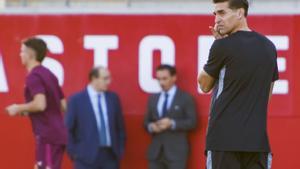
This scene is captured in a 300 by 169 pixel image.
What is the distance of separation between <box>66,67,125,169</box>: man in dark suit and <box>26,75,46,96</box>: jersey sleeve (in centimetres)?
177

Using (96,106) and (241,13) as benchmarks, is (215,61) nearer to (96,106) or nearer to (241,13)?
(241,13)

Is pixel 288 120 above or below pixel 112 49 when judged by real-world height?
below

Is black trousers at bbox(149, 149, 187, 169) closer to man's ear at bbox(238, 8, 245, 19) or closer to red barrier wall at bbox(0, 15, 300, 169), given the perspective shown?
red barrier wall at bbox(0, 15, 300, 169)

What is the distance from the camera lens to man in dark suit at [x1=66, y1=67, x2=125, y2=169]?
9719mm

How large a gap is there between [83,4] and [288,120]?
2629mm

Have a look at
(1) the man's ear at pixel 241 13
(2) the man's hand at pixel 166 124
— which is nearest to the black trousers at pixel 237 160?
(1) the man's ear at pixel 241 13

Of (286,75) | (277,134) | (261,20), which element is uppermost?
(261,20)

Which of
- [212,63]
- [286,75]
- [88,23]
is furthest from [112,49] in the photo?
[212,63]

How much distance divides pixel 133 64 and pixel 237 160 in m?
4.72

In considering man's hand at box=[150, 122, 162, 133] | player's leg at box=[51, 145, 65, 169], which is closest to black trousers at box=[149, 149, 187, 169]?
man's hand at box=[150, 122, 162, 133]

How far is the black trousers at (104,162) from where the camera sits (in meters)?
9.73

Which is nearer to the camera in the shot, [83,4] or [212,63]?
[212,63]

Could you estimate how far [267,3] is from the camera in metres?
9.95

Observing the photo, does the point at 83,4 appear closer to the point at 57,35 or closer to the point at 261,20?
the point at 57,35
